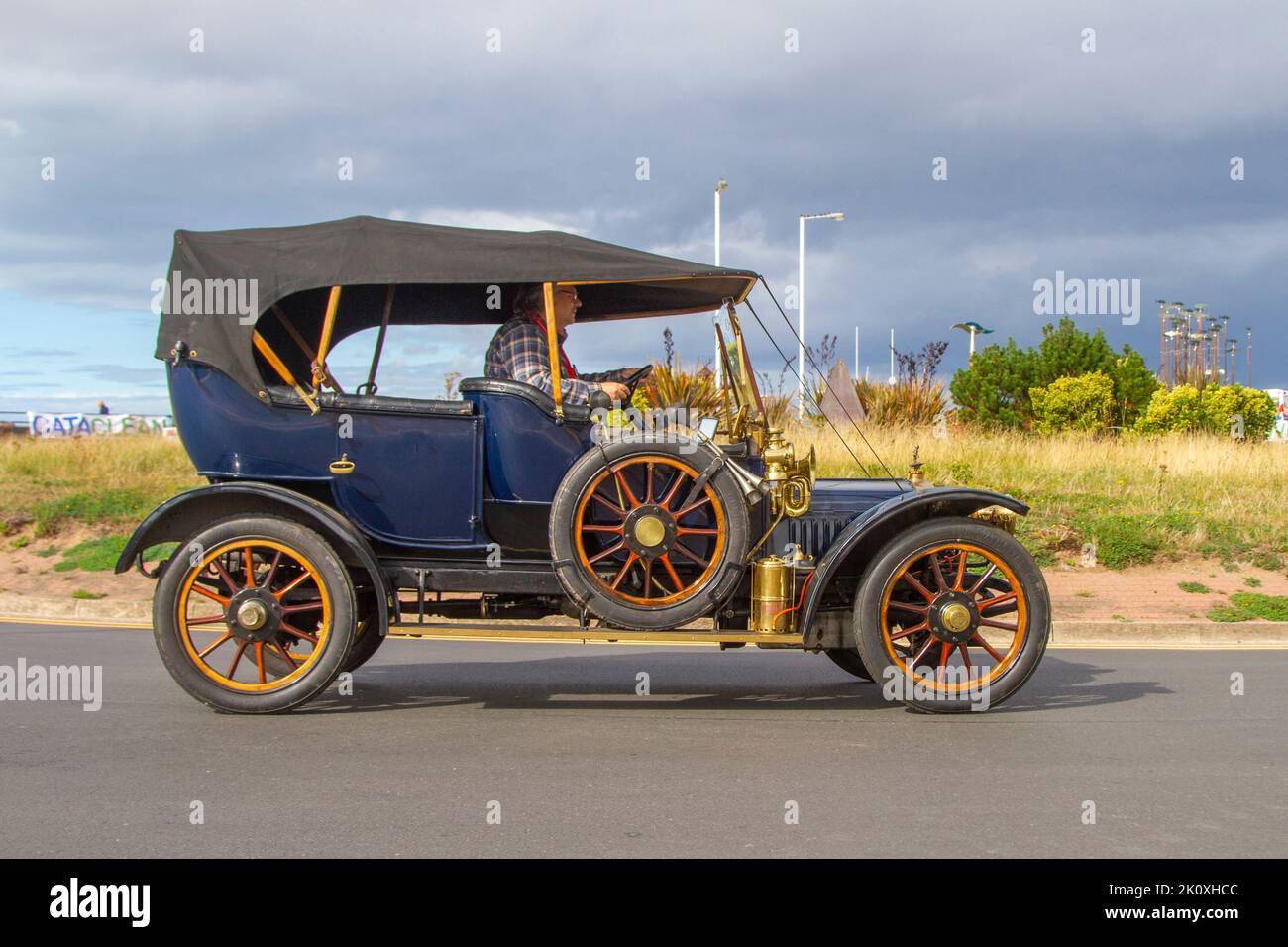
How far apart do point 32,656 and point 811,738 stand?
5.33m

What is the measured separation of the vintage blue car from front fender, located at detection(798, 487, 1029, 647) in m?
0.02

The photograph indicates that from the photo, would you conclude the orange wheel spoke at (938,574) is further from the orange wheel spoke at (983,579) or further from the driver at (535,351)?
the driver at (535,351)

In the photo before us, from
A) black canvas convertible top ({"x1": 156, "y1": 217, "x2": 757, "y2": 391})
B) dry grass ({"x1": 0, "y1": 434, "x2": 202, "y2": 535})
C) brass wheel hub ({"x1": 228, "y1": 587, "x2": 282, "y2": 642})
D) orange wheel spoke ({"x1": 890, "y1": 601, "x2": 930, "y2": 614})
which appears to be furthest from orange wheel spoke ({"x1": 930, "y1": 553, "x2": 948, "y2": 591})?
dry grass ({"x1": 0, "y1": 434, "x2": 202, "y2": 535})

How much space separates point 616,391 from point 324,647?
1.92 metres

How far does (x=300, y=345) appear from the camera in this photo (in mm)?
6555

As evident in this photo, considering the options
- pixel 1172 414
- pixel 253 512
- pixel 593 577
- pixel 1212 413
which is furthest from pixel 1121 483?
pixel 253 512

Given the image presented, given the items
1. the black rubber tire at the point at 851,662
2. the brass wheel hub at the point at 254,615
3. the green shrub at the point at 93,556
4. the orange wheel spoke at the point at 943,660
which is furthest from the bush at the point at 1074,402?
the brass wheel hub at the point at 254,615

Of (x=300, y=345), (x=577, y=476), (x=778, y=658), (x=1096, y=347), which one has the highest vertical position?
(x=1096, y=347)

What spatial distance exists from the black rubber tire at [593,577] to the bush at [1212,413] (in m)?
16.0

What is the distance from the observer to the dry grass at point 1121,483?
11.9 m

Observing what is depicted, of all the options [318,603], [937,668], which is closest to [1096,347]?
[937,668]

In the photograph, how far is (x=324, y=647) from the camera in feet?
18.6

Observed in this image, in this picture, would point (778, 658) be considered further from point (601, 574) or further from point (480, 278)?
point (480, 278)

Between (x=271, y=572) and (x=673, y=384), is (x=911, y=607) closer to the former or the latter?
(x=271, y=572)
